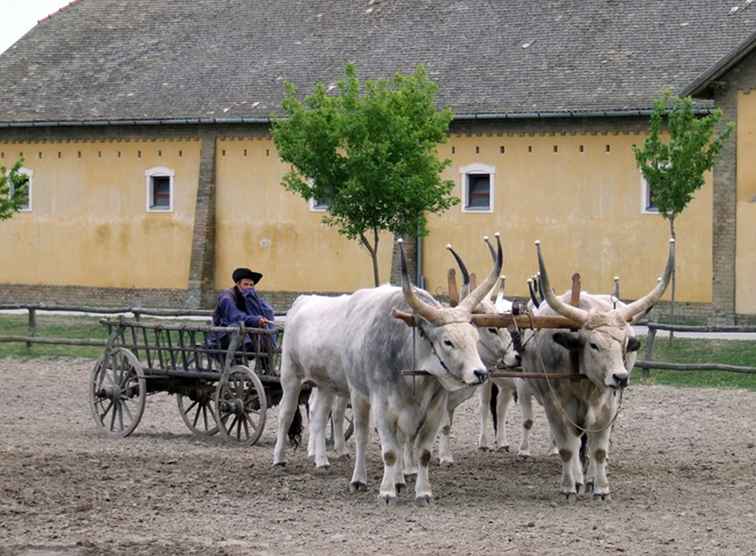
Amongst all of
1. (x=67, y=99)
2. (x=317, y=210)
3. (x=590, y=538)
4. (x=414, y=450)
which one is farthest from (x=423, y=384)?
(x=67, y=99)

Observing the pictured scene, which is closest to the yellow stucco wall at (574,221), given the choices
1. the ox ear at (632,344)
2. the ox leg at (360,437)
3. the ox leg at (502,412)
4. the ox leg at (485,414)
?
the ox leg at (485,414)

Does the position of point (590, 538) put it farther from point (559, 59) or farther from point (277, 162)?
point (277, 162)

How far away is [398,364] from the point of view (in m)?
13.8

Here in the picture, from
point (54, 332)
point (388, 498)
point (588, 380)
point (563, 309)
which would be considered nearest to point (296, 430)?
point (388, 498)

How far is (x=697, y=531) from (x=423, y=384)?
8.48ft

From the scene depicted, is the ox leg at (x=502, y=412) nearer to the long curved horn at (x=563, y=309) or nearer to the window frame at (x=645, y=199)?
the long curved horn at (x=563, y=309)

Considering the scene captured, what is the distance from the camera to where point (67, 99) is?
44.8 meters

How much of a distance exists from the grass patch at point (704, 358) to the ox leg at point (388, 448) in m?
10.7

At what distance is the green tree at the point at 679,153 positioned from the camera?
32469mm

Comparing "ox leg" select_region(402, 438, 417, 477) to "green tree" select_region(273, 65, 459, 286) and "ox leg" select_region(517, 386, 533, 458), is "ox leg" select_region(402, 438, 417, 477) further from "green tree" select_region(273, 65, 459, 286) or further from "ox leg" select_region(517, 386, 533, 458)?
"green tree" select_region(273, 65, 459, 286)

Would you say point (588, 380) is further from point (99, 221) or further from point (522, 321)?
point (99, 221)

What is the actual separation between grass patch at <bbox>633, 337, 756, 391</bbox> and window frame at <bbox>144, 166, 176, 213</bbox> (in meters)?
17.2

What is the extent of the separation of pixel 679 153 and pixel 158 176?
15.5 meters

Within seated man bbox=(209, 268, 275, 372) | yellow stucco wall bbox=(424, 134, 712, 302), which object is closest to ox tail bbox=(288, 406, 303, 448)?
seated man bbox=(209, 268, 275, 372)
